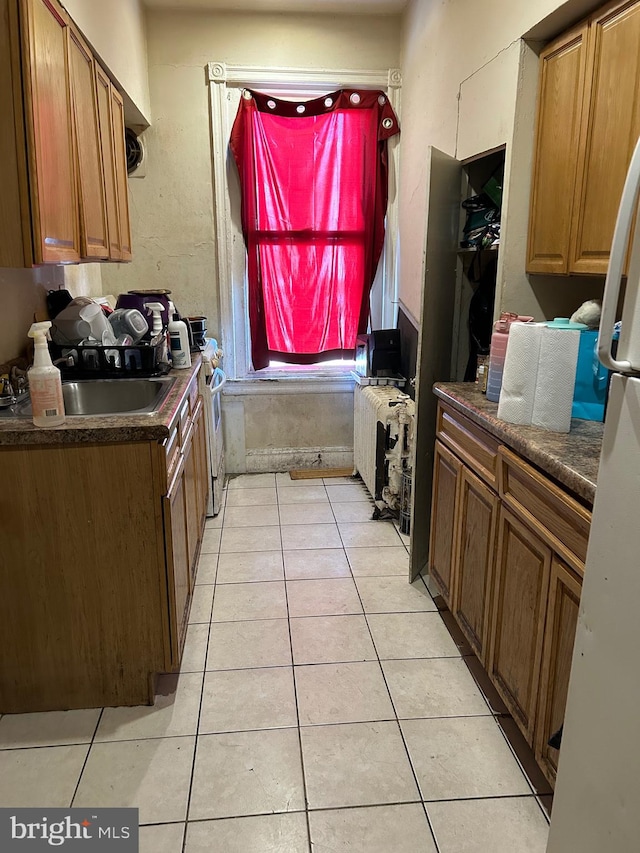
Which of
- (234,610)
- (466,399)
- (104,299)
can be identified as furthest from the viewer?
(104,299)

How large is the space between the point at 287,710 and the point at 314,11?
3780 millimetres

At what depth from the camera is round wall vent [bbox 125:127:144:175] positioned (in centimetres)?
371

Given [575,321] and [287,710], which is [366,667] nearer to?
[287,710]

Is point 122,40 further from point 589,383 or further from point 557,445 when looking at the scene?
point 557,445

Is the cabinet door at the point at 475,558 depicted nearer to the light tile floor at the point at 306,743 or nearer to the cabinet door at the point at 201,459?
the light tile floor at the point at 306,743

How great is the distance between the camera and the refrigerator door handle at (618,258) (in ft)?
3.22

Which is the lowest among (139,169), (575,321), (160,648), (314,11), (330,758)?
(330,758)

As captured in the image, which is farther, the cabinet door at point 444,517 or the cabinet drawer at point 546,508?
the cabinet door at point 444,517

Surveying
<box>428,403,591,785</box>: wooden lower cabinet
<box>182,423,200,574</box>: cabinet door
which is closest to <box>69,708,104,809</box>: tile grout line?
<box>182,423,200,574</box>: cabinet door

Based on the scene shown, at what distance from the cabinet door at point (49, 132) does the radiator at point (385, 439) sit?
5.74 feet

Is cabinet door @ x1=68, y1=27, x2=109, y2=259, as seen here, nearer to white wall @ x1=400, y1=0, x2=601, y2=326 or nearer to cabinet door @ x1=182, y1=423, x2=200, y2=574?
cabinet door @ x1=182, y1=423, x2=200, y2=574

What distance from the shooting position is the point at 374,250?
4027mm

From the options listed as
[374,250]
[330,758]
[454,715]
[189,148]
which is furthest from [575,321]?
[189,148]

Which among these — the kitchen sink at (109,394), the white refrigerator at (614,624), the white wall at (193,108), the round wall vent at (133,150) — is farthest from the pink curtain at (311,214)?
the white refrigerator at (614,624)
